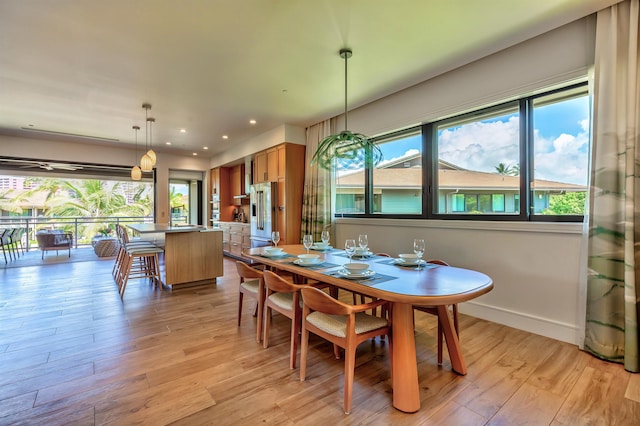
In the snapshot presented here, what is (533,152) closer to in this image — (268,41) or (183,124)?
(268,41)

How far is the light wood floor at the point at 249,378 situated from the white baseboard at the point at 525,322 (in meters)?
0.10

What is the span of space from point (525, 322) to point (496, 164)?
5.35ft

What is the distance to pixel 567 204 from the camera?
2656 millimetres

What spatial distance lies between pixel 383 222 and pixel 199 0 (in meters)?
3.21

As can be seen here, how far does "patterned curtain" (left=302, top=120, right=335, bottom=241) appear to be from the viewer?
16.3 ft

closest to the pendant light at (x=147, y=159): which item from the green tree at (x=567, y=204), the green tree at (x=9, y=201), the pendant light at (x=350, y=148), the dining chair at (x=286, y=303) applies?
the pendant light at (x=350, y=148)

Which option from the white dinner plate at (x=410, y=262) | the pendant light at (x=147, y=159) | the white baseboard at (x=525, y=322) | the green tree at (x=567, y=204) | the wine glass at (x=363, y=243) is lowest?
the white baseboard at (x=525, y=322)

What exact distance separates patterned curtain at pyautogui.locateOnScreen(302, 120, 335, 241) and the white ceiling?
672 millimetres

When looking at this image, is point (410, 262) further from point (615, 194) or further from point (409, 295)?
point (615, 194)

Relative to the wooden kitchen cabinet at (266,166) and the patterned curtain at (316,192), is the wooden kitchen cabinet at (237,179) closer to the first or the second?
the wooden kitchen cabinet at (266,166)

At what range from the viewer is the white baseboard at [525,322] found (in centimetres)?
253

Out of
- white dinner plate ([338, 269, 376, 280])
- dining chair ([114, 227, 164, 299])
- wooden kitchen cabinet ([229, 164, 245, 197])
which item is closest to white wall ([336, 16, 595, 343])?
white dinner plate ([338, 269, 376, 280])

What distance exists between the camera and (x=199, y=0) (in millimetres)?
2172

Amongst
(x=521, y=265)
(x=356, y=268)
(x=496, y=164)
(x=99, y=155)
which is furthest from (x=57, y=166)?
(x=521, y=265)
